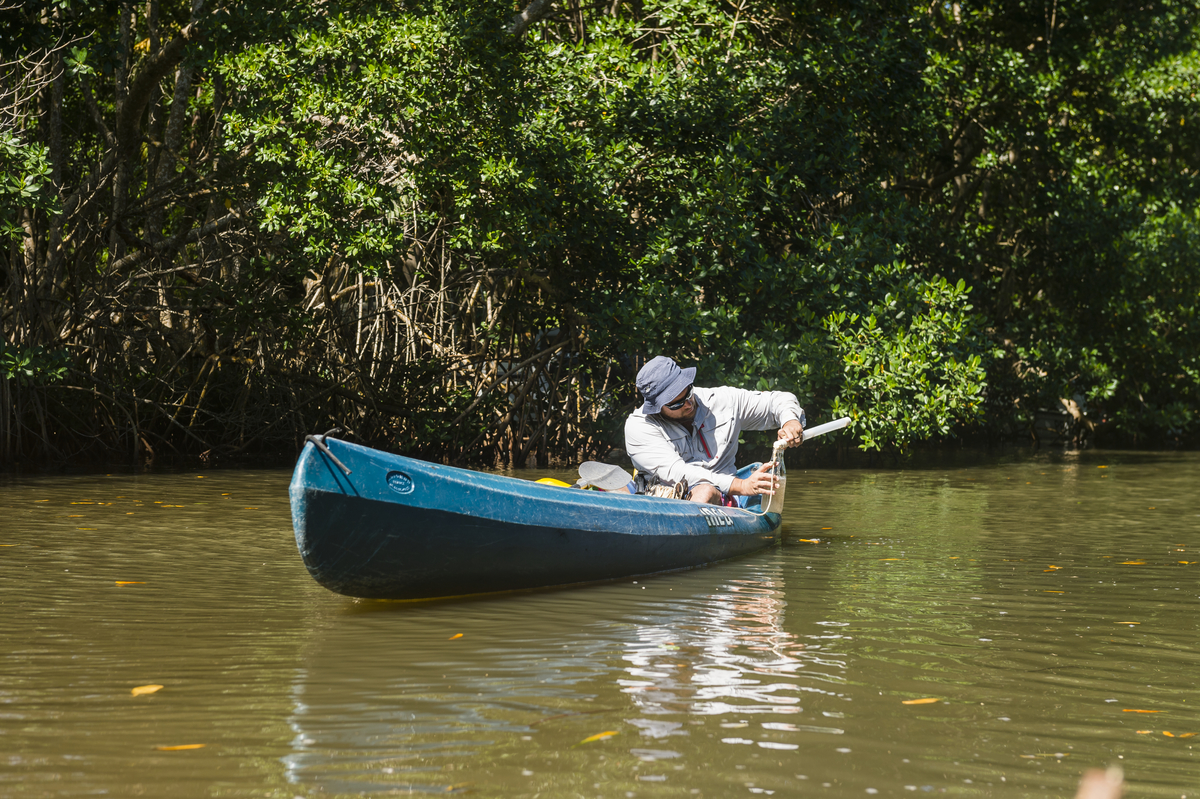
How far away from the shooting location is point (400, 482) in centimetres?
462

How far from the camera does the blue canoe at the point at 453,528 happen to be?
4469 millimetres

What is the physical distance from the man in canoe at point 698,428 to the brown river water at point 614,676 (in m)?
0.50

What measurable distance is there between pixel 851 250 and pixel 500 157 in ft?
11.9

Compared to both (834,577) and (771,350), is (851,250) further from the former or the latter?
(834,577)

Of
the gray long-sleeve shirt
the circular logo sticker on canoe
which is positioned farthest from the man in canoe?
the circular logo sticker on canoe

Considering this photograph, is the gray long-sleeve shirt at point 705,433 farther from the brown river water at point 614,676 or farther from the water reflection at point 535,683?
the water reflection at point 535,683

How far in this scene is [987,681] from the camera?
12.0 ft

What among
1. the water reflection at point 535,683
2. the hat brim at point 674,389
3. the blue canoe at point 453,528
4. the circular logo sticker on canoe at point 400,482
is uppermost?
the hat brim at point 674,389

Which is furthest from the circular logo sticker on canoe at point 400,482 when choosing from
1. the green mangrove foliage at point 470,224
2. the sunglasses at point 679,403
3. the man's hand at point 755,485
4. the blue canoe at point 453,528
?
the green mangrove foliage at point 470,224

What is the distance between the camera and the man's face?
20.0 ft

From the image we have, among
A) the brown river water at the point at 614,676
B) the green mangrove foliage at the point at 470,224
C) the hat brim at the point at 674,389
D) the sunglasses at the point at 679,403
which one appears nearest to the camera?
the brown river water at the point at 614,676

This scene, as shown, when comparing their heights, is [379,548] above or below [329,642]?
above

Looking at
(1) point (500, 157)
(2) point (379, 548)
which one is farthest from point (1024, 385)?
(2) point (379, 548)

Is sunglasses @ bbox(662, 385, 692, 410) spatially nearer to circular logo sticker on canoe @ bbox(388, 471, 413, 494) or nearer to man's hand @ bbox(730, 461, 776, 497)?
man's hand @ bbox(730, 461, 776, 497)
